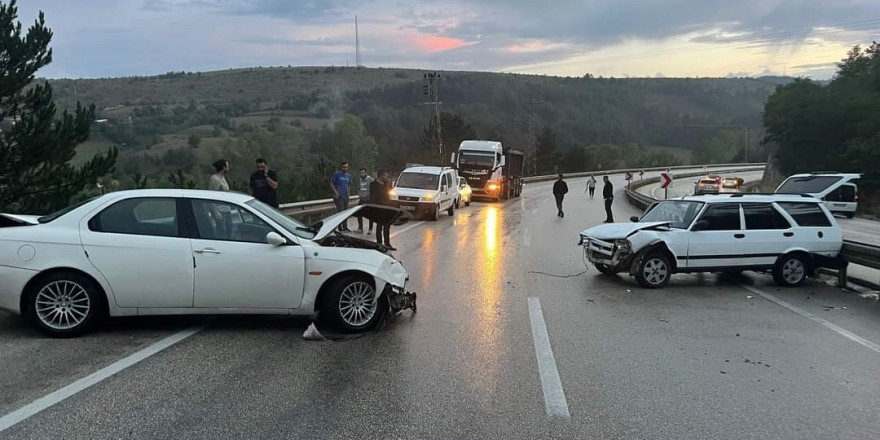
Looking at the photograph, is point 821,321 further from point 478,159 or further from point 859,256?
point 478,159

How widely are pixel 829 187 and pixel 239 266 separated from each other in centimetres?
2567

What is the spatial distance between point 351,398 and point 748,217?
815 cm

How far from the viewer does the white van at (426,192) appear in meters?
22.9

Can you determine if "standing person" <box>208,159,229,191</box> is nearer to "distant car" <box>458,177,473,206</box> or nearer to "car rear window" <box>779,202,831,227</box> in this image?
"car rear window" <box>779,202,831,227</box>

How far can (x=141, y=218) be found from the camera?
21.8ft

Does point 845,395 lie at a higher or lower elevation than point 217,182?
lower

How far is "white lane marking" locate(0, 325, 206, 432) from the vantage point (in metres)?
4.47

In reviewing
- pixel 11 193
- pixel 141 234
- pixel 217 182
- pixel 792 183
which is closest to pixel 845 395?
pixel 141 234

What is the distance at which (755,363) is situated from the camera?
6.16 meters

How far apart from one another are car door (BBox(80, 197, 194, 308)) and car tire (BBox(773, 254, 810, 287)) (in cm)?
902

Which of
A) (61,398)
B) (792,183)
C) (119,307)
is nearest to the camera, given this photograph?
(61,398)

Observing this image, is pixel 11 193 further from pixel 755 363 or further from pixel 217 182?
pixel 755 363

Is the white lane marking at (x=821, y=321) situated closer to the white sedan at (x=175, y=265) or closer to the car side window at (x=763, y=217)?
the car side window at (x=763, y=217)

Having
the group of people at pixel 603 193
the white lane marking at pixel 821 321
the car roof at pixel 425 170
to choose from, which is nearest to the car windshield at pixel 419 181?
the car roof at pixel 425 170
